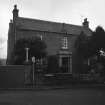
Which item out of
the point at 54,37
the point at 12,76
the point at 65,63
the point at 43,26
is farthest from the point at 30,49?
the point at 43,26

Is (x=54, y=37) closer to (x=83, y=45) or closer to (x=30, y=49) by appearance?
(x=83, y=45)

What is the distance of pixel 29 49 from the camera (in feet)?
87.7

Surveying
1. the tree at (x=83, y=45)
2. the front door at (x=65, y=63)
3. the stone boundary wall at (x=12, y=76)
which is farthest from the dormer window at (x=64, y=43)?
the stone boundary wall at (x=12, y=76)

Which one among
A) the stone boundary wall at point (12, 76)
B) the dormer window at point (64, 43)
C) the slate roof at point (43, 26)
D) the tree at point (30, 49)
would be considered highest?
the slate roof at point (43, 26)

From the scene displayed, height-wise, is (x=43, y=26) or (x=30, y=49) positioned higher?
(x=43, y=26)

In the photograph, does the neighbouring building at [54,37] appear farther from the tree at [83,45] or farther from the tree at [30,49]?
the tree at [30,49]

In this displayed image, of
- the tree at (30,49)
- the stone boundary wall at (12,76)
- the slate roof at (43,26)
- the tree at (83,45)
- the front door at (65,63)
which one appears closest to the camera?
the stone boundary wall at (12,76)

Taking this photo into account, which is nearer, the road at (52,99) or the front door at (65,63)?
the road at (52,99)

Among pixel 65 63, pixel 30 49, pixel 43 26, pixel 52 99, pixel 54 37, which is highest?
pixel 43 26

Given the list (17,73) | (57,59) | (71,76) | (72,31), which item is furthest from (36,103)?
(72,31)

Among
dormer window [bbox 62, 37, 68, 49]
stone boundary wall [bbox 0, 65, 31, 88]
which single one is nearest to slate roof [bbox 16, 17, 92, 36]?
dormer window [bbox 62, 37, 68, 49]

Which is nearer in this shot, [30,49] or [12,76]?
[12,76]

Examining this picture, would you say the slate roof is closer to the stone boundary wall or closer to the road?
the stone boundary wall

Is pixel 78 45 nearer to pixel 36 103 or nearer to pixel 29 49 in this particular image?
pixel 29 49
